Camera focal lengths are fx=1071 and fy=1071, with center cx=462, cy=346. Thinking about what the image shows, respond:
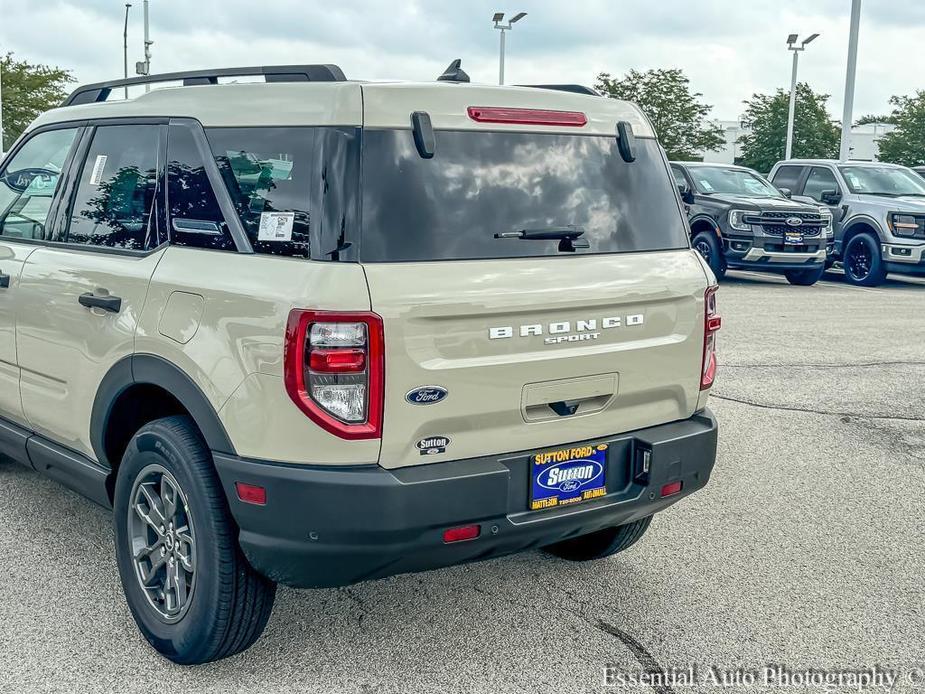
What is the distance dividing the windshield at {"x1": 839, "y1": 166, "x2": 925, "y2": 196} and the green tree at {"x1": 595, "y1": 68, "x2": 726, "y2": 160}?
93.9 ft

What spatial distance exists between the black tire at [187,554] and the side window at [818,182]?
52.0ft

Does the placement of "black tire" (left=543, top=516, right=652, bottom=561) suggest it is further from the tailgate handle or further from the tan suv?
the tailgate handle

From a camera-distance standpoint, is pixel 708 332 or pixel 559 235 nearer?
pixel 559 235

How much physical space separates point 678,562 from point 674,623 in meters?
A: 0.66

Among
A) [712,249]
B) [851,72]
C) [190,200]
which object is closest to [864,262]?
[712,249]

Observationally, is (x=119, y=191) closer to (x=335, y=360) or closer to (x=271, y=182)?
(x=271, y=182)

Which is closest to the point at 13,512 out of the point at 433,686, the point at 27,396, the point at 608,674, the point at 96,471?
the point at 27,396

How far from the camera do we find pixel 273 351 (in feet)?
10.3

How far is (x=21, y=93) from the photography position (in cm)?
4828

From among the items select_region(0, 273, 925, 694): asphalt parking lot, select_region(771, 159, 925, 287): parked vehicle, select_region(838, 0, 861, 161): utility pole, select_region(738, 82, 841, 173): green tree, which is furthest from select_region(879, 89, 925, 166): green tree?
select_region(0, 273, 925, 694): asphalt parking lot

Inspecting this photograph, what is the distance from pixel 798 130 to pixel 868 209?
31958mm

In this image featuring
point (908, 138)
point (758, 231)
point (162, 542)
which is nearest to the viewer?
point (162, 542)

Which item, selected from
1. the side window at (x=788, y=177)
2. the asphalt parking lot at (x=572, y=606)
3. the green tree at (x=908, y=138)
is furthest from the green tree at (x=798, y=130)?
the asphalt parking lot at (x=572, y=606)

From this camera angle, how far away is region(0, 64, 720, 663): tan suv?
3.17 meters
